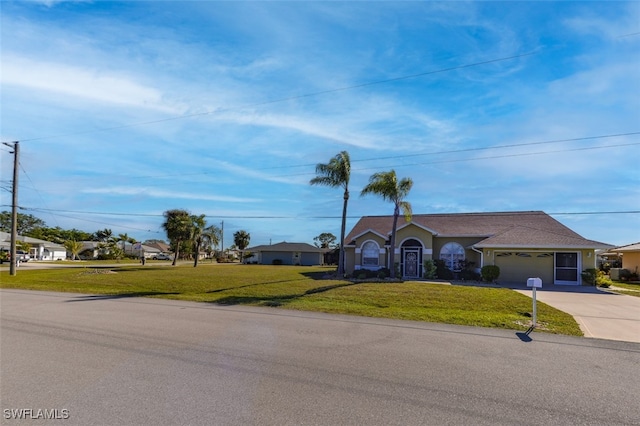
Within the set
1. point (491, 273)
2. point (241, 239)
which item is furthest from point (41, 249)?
point (491, 273)

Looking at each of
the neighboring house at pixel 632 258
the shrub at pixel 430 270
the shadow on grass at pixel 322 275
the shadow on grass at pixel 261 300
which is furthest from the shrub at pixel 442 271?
the neighboring house at pixel 632 258

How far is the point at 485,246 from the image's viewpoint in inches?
974

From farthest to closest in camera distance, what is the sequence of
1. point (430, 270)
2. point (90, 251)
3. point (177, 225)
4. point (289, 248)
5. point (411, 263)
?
point (90, 251), point (289, 248), point (177, 225), point (411, 263), point (430, 270)

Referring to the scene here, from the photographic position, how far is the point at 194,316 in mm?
11406

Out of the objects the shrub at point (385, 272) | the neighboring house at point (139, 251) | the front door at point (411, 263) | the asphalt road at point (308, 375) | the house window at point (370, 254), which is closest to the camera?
the asphalt road at point (308, 375)

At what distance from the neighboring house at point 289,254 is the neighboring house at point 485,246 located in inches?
1110

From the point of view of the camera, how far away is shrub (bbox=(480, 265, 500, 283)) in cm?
2416

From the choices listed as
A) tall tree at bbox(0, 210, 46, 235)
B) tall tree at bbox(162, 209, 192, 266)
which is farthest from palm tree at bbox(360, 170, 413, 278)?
tall tree at bbox(0, 210, 46, 235)

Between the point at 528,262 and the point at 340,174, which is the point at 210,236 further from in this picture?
the point at 528,262

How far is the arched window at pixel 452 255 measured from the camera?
28578 mm

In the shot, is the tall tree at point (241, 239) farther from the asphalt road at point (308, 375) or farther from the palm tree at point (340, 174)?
the asphalt road at point (308, 375)

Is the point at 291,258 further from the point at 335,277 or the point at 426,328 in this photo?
the point at 426,328

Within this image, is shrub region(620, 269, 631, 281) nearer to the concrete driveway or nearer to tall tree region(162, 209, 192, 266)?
the concrete driveway

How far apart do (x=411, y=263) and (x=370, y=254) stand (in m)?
3.18
